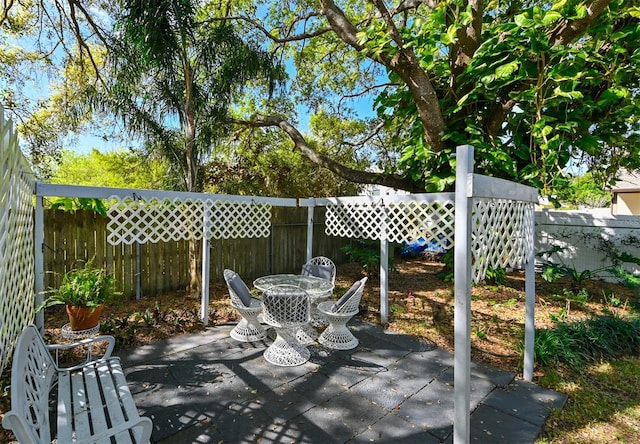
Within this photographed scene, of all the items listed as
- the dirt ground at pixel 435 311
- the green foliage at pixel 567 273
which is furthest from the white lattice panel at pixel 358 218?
the green foliage at pixel 567 273

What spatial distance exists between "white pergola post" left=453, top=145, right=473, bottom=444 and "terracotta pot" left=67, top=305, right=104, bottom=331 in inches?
142

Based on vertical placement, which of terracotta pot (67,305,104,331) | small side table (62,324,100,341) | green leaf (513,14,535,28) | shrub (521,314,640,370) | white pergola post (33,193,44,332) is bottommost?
shrub (521,314,640,370)

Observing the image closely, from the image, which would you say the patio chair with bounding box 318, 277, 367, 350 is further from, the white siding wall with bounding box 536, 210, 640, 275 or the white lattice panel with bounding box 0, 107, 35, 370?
the white siding wall with bounding box 536, 210, 640, 275

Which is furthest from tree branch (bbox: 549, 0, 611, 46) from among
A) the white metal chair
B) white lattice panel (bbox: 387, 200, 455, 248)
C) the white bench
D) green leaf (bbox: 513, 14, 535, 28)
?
the white bench

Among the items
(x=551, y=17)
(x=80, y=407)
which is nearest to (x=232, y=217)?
(x=80, y=407)

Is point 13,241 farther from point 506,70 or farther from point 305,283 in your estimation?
point 506,70

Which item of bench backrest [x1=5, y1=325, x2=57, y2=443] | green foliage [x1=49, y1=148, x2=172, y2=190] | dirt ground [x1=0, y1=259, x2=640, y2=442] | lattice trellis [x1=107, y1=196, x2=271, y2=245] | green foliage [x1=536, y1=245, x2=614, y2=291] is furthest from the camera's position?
green foliage [x1=49, y1=148, x2=172, y2=190]

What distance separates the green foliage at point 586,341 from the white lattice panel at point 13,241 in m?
4.64

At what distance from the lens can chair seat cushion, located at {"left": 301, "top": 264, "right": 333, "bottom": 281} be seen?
4.80m

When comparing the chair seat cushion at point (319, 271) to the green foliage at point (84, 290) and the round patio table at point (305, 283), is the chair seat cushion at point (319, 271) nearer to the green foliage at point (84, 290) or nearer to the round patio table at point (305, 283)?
the round patio table at point (305, 283)

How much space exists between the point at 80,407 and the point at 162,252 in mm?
3952

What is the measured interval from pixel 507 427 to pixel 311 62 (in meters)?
8.31

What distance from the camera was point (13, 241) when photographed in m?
2.25

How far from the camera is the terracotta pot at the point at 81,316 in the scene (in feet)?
10.8
